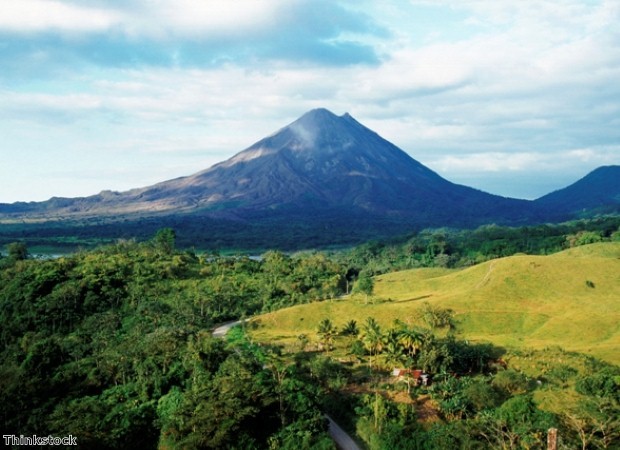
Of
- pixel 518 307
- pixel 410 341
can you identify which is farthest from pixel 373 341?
pixel 518 307

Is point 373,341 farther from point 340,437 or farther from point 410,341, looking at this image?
point 340,437

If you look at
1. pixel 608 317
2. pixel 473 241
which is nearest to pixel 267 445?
pixel 608 317

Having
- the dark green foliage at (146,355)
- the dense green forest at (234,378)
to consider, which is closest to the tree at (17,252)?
the dark green foliage at (146,355)

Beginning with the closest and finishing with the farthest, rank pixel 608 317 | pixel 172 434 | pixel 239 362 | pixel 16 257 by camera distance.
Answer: pixel 172 434 < pixel 239 362 < pixel 608 317 < pixel 16 257

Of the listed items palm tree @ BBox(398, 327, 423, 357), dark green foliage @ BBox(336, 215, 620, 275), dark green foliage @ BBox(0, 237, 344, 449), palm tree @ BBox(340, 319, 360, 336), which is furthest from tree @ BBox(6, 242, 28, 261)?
palm tree @ BBox(398, 327, 423, 357)

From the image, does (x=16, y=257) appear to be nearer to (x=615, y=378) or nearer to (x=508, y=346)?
(x=508, y=346)

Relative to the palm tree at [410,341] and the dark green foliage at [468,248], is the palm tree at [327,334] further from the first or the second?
the dark green foliage at [468,248]
